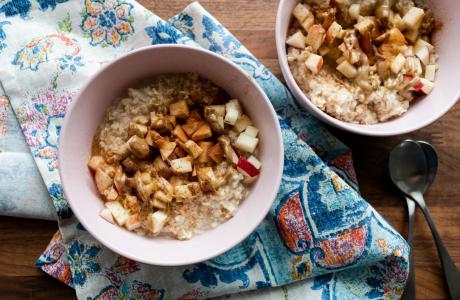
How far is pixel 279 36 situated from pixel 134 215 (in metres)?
0.70

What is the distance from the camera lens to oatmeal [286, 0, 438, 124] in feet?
5.29

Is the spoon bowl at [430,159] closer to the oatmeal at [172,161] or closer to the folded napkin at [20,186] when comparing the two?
the oatmeal at [172,161]

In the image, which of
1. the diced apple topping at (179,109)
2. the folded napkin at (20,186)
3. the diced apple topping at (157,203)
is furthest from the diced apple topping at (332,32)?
the folded napkin at (20,186)

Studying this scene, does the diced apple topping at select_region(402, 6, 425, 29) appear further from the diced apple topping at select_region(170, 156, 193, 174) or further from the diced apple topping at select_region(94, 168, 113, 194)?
the diced apple topping at select_region(94, 168, 113, 194)

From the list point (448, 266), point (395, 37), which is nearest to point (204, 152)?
point (395, 37)

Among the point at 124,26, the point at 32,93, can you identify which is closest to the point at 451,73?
the point at 124,26

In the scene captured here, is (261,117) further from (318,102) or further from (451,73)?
(451,73)

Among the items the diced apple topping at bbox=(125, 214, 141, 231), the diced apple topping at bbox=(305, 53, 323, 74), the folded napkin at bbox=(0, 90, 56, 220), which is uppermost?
the diced apple topping at bbox=(305, 53, 323, 74)

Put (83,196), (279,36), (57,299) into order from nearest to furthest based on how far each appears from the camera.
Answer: (83,196) → (279,36) → (57,299)

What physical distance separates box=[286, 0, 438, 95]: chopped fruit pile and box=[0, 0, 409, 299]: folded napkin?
185mm

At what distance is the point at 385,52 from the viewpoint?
1650 millimetres

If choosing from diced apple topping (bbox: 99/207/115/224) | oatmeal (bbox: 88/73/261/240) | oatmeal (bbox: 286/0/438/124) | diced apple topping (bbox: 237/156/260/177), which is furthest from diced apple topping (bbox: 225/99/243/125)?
diced apple topping (bbox: 99/207/115/224)

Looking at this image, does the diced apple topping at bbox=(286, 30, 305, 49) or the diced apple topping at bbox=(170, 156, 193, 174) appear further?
the diced apple topping at bbox=(286, 30, 305, 49)

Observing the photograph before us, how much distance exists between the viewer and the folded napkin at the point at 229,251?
1.64 metres
